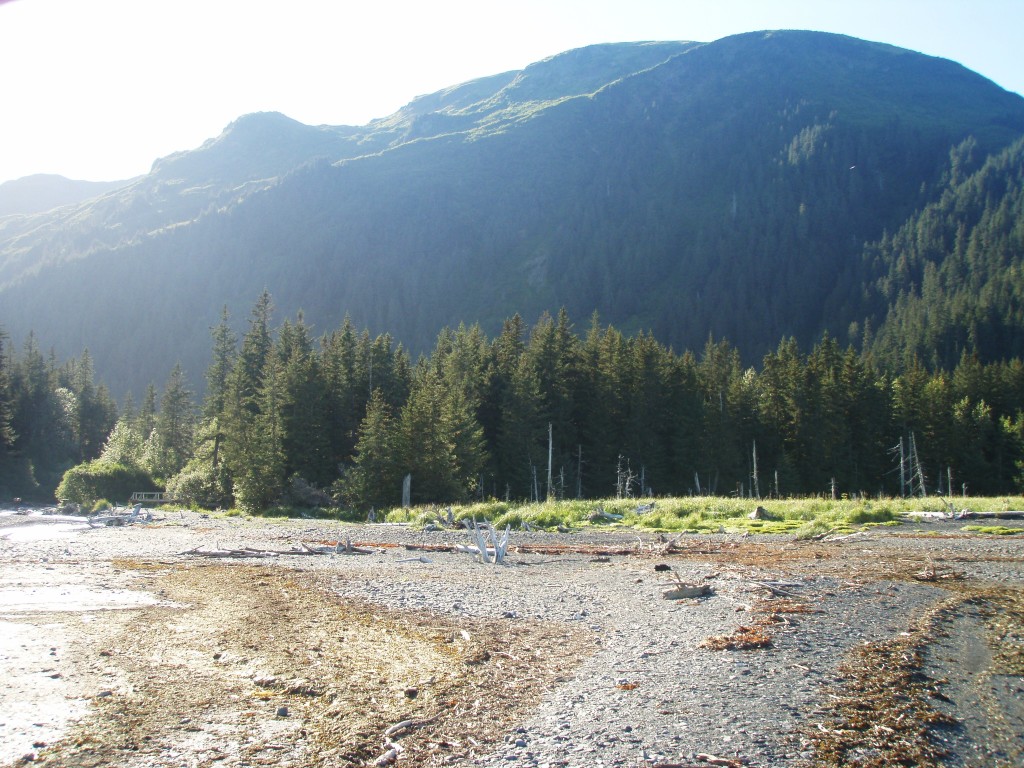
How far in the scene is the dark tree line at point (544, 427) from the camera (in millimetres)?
48031

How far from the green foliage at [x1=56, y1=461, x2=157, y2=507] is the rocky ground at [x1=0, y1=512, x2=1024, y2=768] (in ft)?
136

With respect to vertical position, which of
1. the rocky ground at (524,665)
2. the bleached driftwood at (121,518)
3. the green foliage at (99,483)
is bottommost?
the bleached driftwood at (121,518)

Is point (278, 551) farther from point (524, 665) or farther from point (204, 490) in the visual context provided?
point (204, 490)

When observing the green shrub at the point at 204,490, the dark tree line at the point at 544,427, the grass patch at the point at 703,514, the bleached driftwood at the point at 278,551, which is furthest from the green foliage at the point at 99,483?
the bleached driftwood at the point at 278,551

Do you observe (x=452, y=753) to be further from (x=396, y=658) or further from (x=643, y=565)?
(x=643, y=565)

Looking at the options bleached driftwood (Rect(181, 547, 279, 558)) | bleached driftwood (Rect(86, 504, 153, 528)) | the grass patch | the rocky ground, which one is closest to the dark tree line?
bleached driftwood (Rect(86, 504, 153, 528))

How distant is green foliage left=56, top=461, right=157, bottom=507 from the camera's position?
182 feet

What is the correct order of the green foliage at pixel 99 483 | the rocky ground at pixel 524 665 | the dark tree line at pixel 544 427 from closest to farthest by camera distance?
the rocky ground at pixel 524 665 → the dark tree line at pixel 544 427 → the green foliage at pixel 99 483

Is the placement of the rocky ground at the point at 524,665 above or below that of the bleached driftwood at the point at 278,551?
above

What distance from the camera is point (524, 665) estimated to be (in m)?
9.91

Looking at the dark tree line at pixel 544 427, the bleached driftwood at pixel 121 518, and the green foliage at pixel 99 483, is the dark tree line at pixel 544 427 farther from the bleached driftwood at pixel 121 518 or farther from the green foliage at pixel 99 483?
the bleached driftwood at pixel 121 518

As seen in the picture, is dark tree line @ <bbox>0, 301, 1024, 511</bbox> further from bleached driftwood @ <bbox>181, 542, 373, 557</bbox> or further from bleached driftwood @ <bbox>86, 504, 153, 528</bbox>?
bleached driftwood @ <bbox>181, 542, 373, 557</bbox>

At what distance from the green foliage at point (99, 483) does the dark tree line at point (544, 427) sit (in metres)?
4.96

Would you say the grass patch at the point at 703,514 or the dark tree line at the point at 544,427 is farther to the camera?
the dark tree line at the point at 544,427
